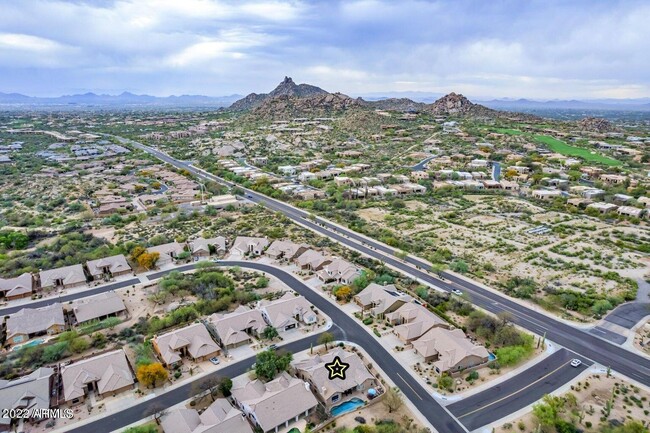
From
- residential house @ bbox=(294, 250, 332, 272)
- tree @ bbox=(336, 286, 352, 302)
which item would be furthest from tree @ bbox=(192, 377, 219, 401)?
residential house @ bbox=(294, 250, 332, 272)

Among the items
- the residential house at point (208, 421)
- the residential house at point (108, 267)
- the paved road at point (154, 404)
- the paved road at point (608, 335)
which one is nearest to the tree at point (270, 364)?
the paved road at point (154, 404)

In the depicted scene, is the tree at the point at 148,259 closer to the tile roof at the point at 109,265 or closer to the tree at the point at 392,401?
the tile roof at the point at 109,265

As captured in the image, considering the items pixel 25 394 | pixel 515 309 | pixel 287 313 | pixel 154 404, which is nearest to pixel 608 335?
pixel 515 309

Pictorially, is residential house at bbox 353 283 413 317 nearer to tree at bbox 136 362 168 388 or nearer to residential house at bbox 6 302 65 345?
tree at bbox 136 362 168 388

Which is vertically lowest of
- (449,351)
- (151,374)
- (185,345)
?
(185,345)

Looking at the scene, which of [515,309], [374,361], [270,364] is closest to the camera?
[270,364]

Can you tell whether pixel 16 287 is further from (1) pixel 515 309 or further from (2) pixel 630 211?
(2) pixel 630 211

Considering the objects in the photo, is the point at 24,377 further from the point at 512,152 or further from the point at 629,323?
the point at 512,152

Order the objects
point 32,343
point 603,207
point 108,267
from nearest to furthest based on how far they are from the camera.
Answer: point 32,343, point 108,267, point 603,207
